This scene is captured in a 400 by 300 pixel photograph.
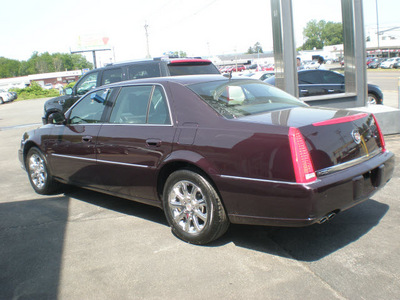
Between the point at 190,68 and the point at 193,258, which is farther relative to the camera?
the point at 190,68

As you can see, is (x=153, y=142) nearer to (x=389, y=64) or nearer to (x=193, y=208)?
(x=193, y=208)

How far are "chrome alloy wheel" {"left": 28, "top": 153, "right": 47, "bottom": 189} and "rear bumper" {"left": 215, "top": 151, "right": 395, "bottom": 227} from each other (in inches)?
136

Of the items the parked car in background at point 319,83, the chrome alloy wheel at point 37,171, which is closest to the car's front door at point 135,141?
the chrome alloy wheel at point 37,171

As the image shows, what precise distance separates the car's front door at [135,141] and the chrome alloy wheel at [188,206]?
33cm

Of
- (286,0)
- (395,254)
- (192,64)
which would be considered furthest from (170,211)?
(286,0)

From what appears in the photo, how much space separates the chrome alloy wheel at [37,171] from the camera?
20.6ft

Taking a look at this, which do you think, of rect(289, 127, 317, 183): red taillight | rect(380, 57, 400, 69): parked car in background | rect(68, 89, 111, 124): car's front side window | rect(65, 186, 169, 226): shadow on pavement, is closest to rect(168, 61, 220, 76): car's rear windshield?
rect(68, 89, 111, 124): car's front side window

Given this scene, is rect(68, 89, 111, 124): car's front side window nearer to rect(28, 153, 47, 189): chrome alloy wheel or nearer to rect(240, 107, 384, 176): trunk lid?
rect(28, 153, 47, 189): chrome alloy wheel

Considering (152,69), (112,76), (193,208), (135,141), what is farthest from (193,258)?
(112,76)

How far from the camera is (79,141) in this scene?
538cm

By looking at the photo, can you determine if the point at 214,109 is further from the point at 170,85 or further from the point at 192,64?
the point at 192,64

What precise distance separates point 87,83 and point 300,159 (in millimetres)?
7849

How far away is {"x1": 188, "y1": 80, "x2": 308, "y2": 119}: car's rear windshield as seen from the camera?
4.15 metres

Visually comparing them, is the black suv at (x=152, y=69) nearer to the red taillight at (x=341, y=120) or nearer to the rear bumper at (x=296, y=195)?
the red taillight at (x=341, y=120)
